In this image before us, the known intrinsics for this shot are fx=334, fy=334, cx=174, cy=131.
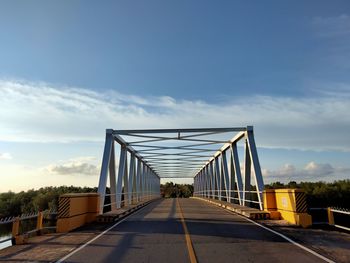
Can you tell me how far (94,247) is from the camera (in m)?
7.81

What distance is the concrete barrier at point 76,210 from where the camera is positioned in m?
11.1

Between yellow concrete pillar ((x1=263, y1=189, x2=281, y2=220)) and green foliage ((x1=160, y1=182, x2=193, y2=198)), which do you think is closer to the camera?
yellow concrete pillar ((x1=263, y1=189, x2=281, y2=220))

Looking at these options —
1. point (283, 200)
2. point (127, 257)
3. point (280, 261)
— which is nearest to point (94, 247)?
point (127, 257)

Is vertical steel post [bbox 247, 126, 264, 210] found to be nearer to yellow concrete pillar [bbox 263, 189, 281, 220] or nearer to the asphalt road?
yellow concrete pillar [bbox 263, 189, 281, 220]

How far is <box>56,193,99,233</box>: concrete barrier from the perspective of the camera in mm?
11050

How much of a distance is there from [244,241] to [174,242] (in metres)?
1.74

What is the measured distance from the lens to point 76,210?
39.5ft

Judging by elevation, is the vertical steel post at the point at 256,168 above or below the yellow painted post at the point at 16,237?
above

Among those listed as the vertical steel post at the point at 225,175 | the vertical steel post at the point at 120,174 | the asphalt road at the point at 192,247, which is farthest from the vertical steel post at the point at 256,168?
the vertical steel post at the point at 120,174

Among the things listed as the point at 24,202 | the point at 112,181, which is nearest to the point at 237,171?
the point at 112,181

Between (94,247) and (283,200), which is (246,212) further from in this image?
(94,247)

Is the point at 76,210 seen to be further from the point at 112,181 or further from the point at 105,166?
the point at 112,181

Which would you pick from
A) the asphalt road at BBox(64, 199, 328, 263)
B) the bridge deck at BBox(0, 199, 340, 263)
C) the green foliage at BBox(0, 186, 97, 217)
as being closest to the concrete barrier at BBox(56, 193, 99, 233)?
the bridge deck at BBox(0, 199, 340, 263)

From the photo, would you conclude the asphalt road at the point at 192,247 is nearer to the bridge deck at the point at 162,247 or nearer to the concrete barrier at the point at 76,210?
the bridge deck at the point at 162,247
